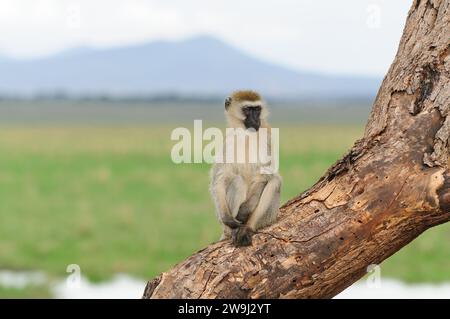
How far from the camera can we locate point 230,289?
5.11m

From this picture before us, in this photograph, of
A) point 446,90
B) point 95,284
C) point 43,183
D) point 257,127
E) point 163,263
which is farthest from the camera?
point 43,183

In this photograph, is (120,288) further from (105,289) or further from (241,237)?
(241,237)

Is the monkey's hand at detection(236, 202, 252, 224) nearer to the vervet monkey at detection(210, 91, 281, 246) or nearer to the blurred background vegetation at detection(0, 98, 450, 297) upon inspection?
the vervet monkey at detection(210, 91, 281, 246)

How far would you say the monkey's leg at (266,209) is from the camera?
5852 mm

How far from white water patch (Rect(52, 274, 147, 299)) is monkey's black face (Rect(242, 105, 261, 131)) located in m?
6.85

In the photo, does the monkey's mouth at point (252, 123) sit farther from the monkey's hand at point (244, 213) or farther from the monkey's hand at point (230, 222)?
the monkey's hand at point (230, 222)

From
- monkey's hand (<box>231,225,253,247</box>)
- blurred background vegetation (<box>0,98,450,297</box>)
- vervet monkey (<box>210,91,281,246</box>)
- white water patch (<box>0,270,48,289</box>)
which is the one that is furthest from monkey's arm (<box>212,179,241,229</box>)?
white water patch (<box>0,270,48,289</box>)

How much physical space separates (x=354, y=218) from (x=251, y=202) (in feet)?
3.66

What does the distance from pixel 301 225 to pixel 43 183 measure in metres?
23.8

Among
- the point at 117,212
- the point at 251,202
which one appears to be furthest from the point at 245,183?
the point at 117,212

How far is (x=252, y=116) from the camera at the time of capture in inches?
257

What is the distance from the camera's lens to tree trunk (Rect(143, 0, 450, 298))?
16.9 feet
